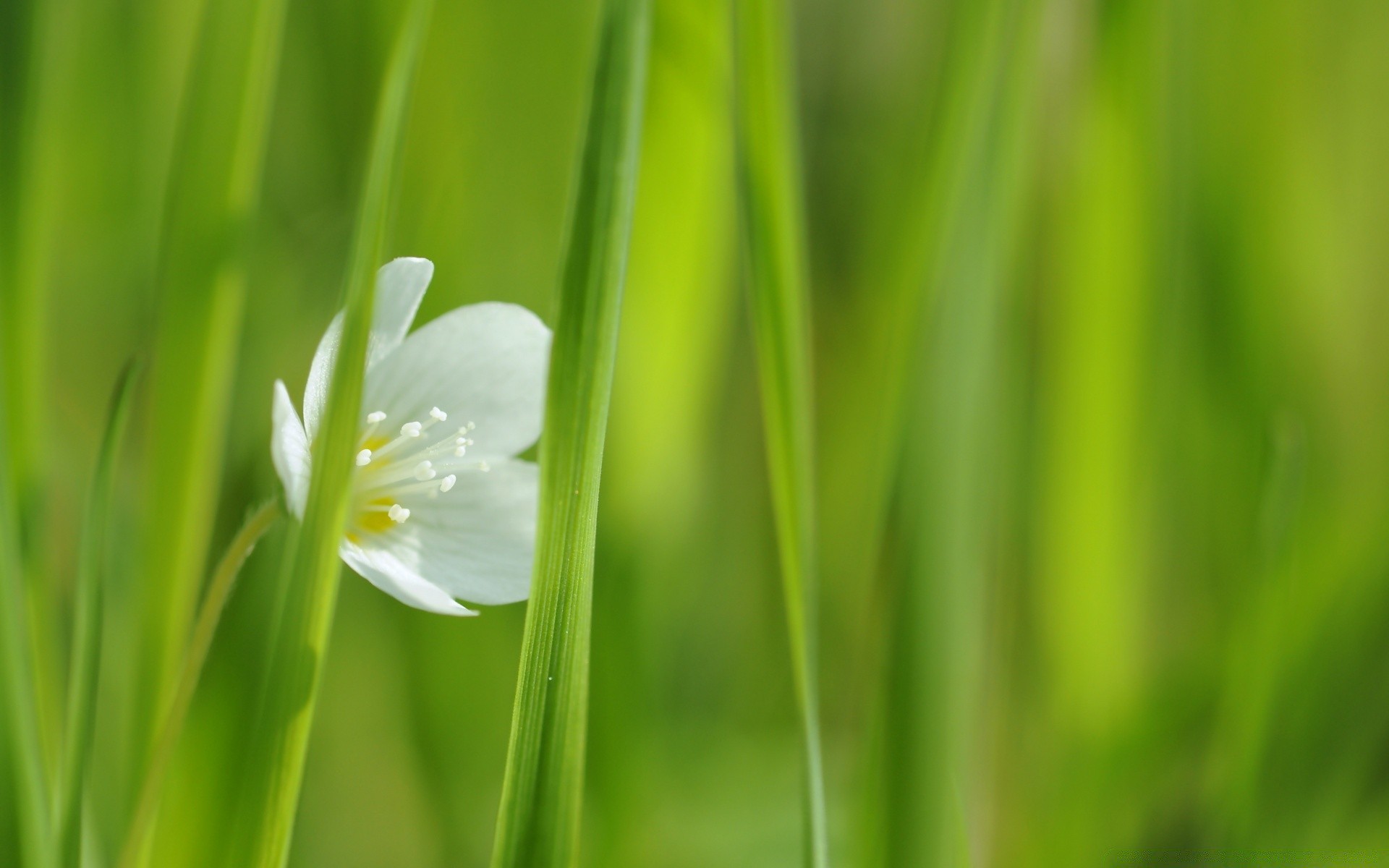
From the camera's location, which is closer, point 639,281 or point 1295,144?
point 639,281

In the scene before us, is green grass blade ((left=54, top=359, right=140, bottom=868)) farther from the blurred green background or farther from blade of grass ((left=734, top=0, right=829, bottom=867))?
blade of grass ((left=734, top=0, right=829, bottom=867))

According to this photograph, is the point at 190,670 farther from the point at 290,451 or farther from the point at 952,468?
the point at 952,468

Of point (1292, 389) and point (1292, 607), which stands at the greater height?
point (1292, 389)

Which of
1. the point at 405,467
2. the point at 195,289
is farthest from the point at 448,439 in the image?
the point at 195,289

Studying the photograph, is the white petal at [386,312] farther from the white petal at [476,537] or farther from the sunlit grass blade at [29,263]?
the sunlit grass blade at [29,263]

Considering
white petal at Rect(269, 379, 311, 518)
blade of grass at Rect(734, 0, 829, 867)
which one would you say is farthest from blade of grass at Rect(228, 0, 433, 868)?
blade of grass at Rect(734, 0, 829, 867)

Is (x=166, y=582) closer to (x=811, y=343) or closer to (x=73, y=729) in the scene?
(x=73, y=729)

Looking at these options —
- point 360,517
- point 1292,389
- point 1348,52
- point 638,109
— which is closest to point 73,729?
point 360,517

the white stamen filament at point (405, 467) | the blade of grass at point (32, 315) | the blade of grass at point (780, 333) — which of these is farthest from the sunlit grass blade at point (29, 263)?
the blade of grass at point (780, 333)
